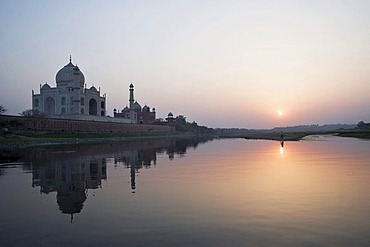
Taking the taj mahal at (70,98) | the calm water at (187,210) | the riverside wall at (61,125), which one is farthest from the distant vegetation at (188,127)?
the calm water at (187,210)

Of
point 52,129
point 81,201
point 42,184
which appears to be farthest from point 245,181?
point 52,129

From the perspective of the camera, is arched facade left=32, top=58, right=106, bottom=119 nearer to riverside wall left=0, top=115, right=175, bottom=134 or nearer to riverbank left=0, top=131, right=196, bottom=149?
riverside wall left=0, top=115, right=175, bottom=134

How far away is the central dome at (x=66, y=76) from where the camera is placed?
85.4 metres

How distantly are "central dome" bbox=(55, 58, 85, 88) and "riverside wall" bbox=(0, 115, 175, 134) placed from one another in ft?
46.0

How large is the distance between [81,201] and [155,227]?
12.7 ft

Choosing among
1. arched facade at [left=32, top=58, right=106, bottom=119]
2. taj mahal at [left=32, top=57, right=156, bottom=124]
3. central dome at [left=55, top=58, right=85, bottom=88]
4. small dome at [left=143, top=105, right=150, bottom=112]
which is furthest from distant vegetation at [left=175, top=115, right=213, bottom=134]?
central dome at [left=55, top=58, right=85, bottom=88]

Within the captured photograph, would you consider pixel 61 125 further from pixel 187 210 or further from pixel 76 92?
pixel 187 210

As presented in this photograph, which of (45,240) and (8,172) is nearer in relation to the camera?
(45,240)

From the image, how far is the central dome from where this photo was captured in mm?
85438

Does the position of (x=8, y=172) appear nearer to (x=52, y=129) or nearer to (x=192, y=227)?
(x=192, y=227)

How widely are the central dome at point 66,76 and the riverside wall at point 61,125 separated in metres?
14.0

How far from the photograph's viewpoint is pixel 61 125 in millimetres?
66188

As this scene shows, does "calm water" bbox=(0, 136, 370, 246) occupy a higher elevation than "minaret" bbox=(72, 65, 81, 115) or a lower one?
lower

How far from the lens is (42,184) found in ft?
45.9
